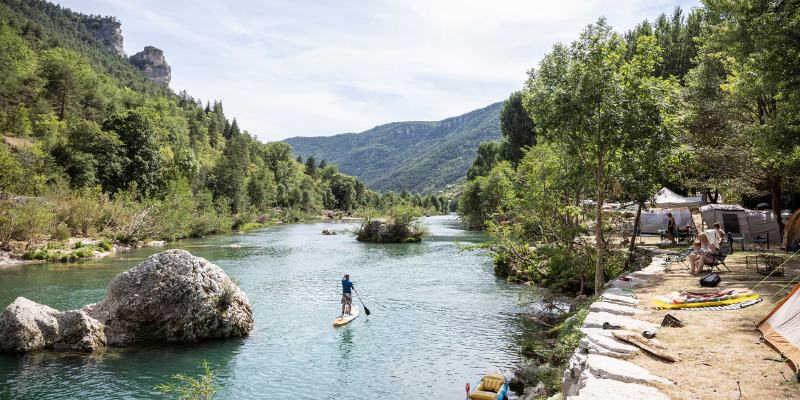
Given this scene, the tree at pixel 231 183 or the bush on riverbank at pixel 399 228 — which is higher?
the tree at pixel 231 183

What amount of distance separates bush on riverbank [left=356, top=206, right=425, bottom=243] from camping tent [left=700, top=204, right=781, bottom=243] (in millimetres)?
32991

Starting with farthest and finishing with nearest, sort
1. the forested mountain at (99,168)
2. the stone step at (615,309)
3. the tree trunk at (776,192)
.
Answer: the forested mountain at (99,168) < the tree trunk at (776,192) < the stone step at (615,309)

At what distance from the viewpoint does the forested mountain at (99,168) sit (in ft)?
143

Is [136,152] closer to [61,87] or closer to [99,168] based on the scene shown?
[99,168]

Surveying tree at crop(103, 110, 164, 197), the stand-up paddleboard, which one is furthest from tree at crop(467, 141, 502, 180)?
the stand-up paddleboard

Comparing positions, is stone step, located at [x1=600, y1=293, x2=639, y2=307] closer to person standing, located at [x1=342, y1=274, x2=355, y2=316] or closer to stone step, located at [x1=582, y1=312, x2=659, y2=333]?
stone step, located at [x1=582, y1=312, x2=659, y2=333]

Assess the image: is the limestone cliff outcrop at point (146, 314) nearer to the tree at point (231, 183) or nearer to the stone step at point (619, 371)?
the stone step at point (619, 371)

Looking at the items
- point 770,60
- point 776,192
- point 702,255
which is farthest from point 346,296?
point 776,192

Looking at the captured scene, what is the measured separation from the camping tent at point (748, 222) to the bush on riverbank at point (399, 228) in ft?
108

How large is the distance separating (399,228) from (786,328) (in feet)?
160

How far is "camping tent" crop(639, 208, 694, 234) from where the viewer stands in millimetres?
34656

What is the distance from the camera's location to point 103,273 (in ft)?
99.6

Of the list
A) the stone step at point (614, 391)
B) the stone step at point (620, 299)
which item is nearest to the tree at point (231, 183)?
the stone step at point (620, 299)

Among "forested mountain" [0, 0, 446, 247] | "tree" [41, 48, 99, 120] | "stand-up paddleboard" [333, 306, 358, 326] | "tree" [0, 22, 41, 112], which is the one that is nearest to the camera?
"stand-up paddleboard" [333, 306, 358, 326]
